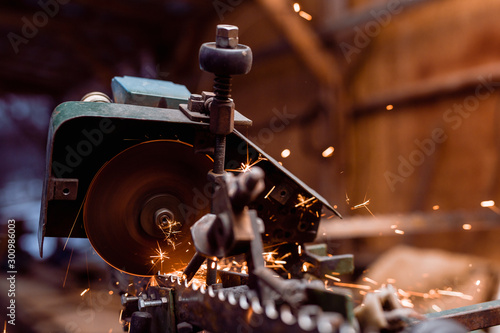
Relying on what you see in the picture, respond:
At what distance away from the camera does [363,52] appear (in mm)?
5074

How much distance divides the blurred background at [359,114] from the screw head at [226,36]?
2562mm

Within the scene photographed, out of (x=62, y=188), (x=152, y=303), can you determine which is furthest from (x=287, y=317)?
(x=62, y=188)

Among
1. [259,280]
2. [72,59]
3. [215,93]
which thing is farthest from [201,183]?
[72,59]

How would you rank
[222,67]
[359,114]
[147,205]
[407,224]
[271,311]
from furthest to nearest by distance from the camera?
1. [359,114]
2. [407,224]
3. [147,205]
4. [222,67]
5. [271,311]

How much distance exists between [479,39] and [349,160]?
186 cm

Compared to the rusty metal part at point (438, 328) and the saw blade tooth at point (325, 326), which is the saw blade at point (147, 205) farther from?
the rusty metal part at point (438, 328)

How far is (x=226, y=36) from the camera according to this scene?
1349mm

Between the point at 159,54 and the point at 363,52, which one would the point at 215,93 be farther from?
the point at 159,54

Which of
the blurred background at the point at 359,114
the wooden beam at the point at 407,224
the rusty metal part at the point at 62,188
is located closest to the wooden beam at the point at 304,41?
the blurred background at the point at 359,114

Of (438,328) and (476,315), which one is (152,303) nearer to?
(438,328)

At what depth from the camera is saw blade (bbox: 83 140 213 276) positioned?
5.28 ft

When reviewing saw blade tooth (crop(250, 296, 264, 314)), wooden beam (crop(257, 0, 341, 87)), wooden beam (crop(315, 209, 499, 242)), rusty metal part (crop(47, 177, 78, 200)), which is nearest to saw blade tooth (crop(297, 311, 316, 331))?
saw blade tooth (crop(250, 296, 264, 314))

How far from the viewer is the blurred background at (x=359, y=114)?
411 cm

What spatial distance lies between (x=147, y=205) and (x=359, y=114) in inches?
157
